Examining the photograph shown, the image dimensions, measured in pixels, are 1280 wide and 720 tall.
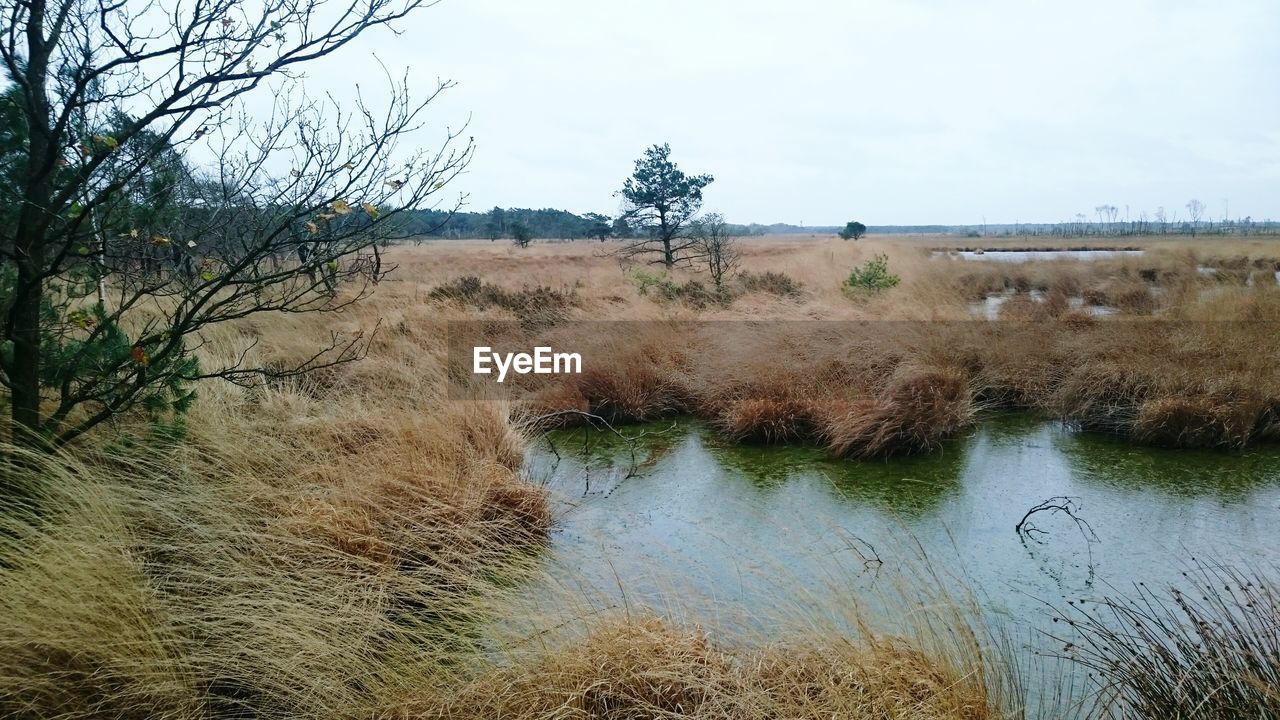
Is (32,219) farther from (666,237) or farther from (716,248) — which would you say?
(666,237)

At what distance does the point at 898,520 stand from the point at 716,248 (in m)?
11.9

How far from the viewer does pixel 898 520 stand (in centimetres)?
480

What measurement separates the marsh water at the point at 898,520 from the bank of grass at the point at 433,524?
304 mm

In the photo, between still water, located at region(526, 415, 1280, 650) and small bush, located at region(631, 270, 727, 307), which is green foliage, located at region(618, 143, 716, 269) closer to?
small bush, located at region(631, 270, 727, 307)

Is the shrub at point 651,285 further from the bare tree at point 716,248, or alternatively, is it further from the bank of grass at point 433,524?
the bank of grass at point 433,524

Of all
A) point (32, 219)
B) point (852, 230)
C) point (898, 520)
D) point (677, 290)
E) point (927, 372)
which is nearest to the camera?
point (32, 219)

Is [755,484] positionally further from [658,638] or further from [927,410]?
[658,638]

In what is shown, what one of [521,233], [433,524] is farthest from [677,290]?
[521,233]

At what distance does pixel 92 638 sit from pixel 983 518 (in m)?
4.40

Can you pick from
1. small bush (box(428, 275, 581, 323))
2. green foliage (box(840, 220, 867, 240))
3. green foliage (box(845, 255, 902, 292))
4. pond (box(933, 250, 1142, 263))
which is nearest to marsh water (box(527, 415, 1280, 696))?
small bush (box(428, 275, 581, 323))

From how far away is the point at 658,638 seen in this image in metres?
2.83

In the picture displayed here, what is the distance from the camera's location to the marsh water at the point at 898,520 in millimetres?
3748

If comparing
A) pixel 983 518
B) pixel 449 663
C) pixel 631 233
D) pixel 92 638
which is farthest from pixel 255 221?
pixel 631 233

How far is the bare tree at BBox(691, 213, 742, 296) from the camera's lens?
645 inches
